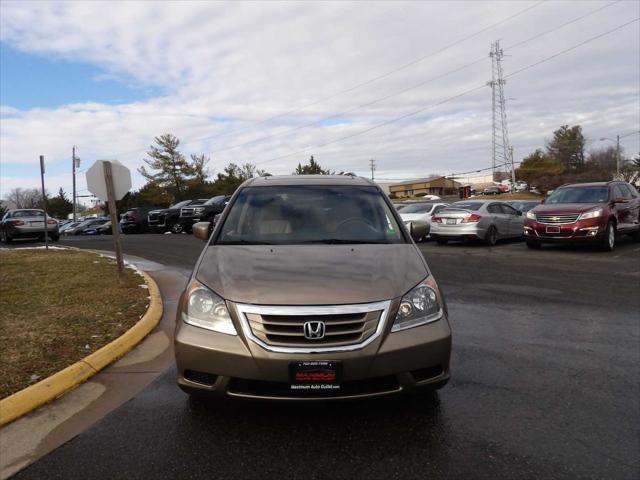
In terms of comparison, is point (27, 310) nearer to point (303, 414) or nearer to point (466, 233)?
point (303, 414)

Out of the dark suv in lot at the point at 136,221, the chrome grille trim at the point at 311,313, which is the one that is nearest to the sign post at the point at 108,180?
the chrome grille trim at the point at 311,313

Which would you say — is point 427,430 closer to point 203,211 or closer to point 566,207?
point 566,207

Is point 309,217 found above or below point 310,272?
above

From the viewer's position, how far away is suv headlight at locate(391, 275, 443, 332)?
10.3ft

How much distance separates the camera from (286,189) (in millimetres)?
4750

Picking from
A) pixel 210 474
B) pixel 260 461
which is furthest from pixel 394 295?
pixel 210 474

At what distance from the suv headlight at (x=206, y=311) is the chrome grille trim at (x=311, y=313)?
105mm

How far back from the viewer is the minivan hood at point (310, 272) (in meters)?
3.10

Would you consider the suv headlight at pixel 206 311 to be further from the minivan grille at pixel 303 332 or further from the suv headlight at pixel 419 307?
the suv headlight at pixel 419 307

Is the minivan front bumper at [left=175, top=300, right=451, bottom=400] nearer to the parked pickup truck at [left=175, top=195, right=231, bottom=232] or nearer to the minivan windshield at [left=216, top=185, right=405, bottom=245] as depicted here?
the minivan windshield at [left=216, top=185, right=405, bottom=245]

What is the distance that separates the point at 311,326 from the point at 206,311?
73cm

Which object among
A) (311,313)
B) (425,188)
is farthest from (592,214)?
(425,188)

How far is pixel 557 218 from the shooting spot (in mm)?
12805

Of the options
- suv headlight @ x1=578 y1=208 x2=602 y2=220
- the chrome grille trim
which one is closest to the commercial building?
suv headlight @ x1=578 y1=208 x2=602 y2=220
